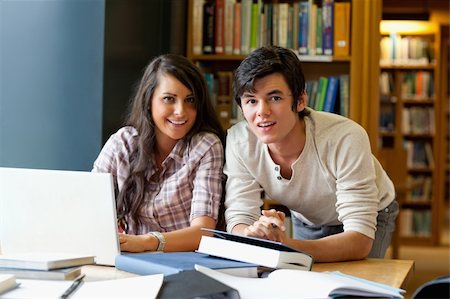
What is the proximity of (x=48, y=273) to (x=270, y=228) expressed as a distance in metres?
0.59

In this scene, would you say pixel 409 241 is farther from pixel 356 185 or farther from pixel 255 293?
pixel 255 293

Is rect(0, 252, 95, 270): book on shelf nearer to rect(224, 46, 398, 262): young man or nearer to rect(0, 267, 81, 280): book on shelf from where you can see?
rect(0, 267, 81, 280): book on shelf

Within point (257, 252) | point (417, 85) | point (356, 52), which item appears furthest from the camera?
point (417, 85)

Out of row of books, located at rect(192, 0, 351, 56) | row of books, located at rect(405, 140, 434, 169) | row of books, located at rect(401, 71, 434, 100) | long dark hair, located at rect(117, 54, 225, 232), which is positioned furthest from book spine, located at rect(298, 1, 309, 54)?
row of books, located at rect(405, 140, 434, 169)

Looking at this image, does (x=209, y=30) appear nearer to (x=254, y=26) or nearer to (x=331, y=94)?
(x=254, y=26)

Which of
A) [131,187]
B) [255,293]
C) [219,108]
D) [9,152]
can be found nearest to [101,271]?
[255,293]

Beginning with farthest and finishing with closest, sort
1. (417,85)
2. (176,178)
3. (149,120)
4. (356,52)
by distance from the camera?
1. (417,85)
2. (356,52)
3. (149,120)
4. (176,178)

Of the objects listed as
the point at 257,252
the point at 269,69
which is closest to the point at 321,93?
the point at 269,69

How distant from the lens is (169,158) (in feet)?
8.44

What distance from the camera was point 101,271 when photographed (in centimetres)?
190

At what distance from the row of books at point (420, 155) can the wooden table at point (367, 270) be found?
698 centimetres

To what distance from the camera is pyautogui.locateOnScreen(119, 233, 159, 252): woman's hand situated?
2.08m

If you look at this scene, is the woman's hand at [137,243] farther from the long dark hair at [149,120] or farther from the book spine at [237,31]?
the book spine at [237,31]

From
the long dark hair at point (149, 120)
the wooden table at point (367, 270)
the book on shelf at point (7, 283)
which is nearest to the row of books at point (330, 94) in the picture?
the long dark hair at point (149, 120)
